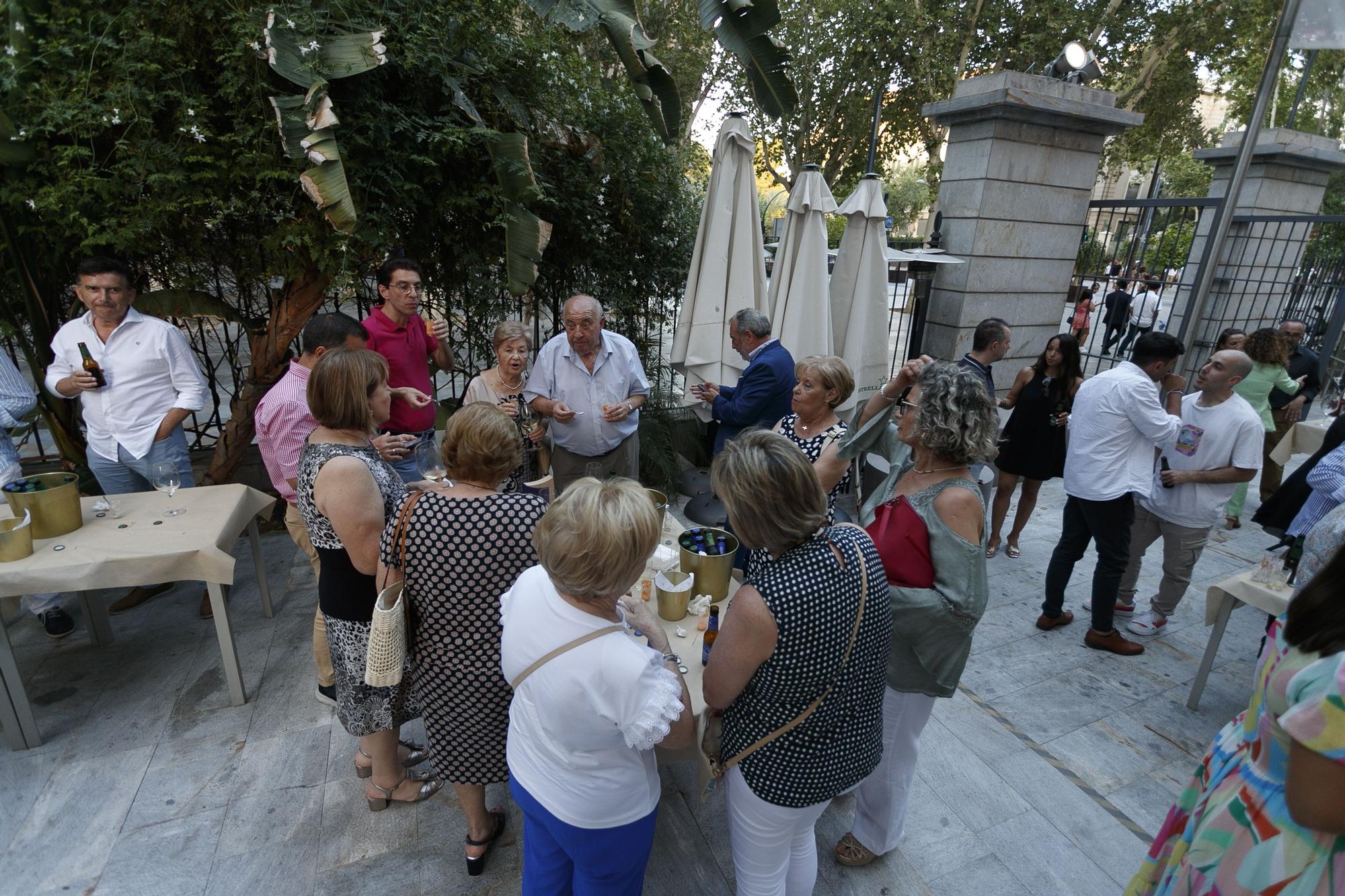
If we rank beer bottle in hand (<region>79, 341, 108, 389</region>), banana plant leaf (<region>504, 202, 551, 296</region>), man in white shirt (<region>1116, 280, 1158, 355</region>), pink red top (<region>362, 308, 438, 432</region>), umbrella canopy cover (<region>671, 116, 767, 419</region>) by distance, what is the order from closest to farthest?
beer bottle in hand (<region>79, 341, 108, 389</region>)
pink red top (<region>362, 308, 438, 432</region>)
banana plant leaf (<region>504, 202, 551, 296</region>)
umbrella canopy cover (<region>671, 116, 767, 419</region>)
man in white shirt (<region>1116, 280, 1158, 355</region>)

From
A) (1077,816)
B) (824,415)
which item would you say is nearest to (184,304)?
(824,415)

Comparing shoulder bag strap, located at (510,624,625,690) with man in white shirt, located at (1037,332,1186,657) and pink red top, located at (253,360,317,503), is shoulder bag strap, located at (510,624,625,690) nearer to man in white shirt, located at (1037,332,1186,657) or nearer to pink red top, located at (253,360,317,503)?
pink red top, located at (253,360,317,503)

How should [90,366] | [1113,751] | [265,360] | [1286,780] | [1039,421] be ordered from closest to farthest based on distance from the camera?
1. [1286,780]
2. [1113,751]
3. [90,366]
4. [1039,421]
5. [265,360]

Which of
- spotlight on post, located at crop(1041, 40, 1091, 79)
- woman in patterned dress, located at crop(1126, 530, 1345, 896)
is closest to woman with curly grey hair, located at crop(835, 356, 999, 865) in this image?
woman in patterned dress, located at crop(1126, 530, 1345, 896)

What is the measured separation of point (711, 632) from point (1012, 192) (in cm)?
622

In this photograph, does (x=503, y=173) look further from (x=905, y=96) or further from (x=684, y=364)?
(x=905, y=96)

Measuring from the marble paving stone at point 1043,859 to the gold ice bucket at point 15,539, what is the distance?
14.1 ft

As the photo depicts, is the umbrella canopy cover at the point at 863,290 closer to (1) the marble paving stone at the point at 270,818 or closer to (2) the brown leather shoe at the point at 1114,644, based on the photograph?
(2) the brown leather shoe at the point at 1114,644

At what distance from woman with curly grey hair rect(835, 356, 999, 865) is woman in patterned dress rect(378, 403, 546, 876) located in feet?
3.98

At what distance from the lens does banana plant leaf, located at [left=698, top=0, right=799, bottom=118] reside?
13.0 ft

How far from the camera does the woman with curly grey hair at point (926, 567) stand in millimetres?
2090

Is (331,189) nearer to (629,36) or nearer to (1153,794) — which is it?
(629,36)

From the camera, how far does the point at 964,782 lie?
2.97 m

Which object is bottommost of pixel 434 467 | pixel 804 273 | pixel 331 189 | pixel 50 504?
pixel 50 504
